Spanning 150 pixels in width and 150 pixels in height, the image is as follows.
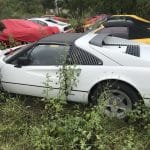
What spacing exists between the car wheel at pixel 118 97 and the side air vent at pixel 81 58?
427mm

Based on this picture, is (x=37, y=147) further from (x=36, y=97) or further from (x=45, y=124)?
(x=36, y=97)

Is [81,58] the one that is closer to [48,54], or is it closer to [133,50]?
[48,54]

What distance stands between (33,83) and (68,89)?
767mm

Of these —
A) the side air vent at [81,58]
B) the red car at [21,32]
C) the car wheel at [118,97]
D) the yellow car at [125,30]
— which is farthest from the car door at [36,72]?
the red car at [21,32]

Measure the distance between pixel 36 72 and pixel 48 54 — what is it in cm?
38

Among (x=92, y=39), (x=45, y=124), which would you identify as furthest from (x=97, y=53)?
(x=45, y=124)

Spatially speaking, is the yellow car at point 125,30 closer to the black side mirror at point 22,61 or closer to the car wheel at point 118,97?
the black side mirror at point 22,61

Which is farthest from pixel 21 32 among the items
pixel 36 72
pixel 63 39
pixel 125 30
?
→ pixel 36 72

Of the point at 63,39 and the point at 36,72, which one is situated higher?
the point at 63,39

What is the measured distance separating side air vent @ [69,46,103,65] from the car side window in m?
0.13

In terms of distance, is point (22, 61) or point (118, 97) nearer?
point (118, 97)

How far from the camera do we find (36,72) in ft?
22.9

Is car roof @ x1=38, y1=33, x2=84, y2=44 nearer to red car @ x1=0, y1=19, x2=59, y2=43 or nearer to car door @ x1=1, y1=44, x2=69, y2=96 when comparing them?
car door @ x1=1, y1=44, x2=69, y2=96

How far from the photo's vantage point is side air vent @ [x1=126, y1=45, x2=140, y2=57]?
6663 mm
